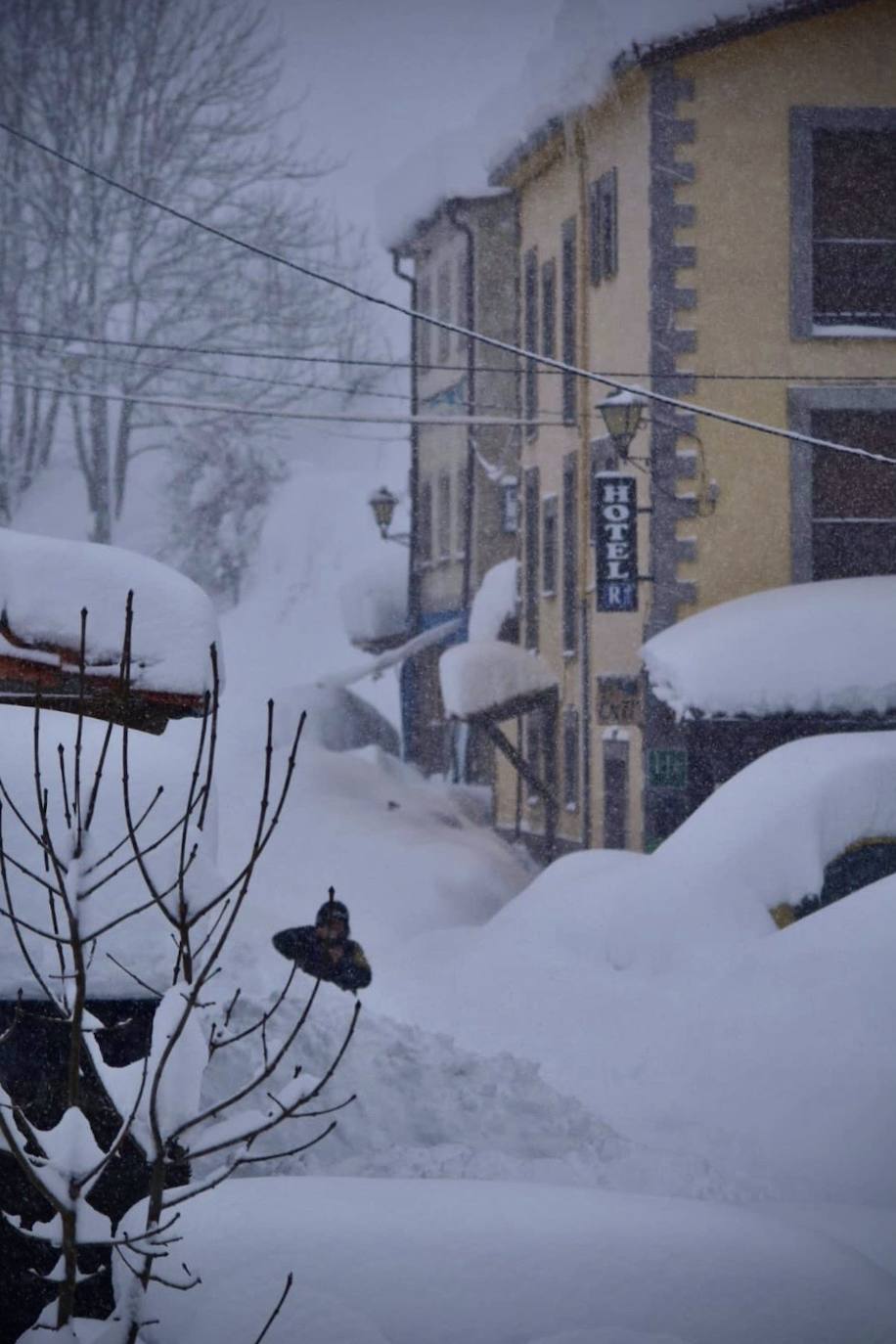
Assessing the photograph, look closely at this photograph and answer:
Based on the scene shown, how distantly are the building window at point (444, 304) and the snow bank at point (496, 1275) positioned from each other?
83.5 feet

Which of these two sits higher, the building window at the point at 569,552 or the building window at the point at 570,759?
the building window at the point at 569,552

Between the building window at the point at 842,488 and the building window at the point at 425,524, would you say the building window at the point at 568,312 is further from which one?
the building window at the point at 425,524

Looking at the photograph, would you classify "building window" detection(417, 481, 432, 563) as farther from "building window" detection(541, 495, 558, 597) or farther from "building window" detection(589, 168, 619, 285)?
"building window" detection(589, 168, 619, 285)

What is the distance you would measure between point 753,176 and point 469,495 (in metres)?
11.2

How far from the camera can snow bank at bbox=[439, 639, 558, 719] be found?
2159 centimetres

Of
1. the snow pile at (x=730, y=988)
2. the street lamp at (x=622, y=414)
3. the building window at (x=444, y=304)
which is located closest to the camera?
the snow pile at (x=730, y=988)

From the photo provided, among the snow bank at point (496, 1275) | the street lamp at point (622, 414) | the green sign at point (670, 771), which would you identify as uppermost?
the street lamp at point (622, 414)

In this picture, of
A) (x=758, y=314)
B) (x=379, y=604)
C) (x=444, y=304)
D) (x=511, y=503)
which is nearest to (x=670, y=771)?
(x=758, y=314)

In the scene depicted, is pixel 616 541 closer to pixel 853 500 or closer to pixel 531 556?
pixel 853 500

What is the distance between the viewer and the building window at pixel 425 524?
104ft

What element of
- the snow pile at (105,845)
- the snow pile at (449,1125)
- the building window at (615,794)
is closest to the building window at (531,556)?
the building window at (615,794)

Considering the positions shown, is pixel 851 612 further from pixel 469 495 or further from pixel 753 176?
pixel 469 495

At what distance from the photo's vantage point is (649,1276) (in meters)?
4.20

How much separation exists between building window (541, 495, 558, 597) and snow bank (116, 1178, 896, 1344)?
743 inches
